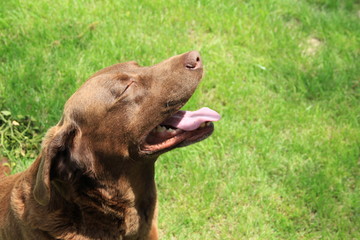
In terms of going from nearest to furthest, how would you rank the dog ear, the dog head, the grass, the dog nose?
the dog ear → the dog head → the dog nose → the grass

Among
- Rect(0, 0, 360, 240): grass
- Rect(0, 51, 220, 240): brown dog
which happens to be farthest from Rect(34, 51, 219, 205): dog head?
Rect(0, 0, 360, 240): grass

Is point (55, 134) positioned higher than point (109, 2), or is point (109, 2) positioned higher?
point (55, 134)

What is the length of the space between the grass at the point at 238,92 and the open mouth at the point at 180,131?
1.40 m

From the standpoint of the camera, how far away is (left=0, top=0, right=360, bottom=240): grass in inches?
185

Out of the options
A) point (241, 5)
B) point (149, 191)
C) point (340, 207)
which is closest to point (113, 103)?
point (149, 191)

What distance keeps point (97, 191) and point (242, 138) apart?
229cm

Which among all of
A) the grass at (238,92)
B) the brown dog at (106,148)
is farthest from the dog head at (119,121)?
the grass at (238,92)

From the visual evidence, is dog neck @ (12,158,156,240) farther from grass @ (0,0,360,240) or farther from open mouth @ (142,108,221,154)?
grass @ (0,0,360,240)

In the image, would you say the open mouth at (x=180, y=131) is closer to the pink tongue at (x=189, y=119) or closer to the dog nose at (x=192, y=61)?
the pink tongue at (x=189, y=119)

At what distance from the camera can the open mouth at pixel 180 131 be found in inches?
134

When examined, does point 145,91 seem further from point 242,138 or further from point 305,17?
point 305,17

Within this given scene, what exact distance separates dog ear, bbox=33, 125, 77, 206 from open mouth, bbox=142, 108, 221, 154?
55cm

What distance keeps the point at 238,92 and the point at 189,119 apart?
2179 mm

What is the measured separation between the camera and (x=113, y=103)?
3.37m
